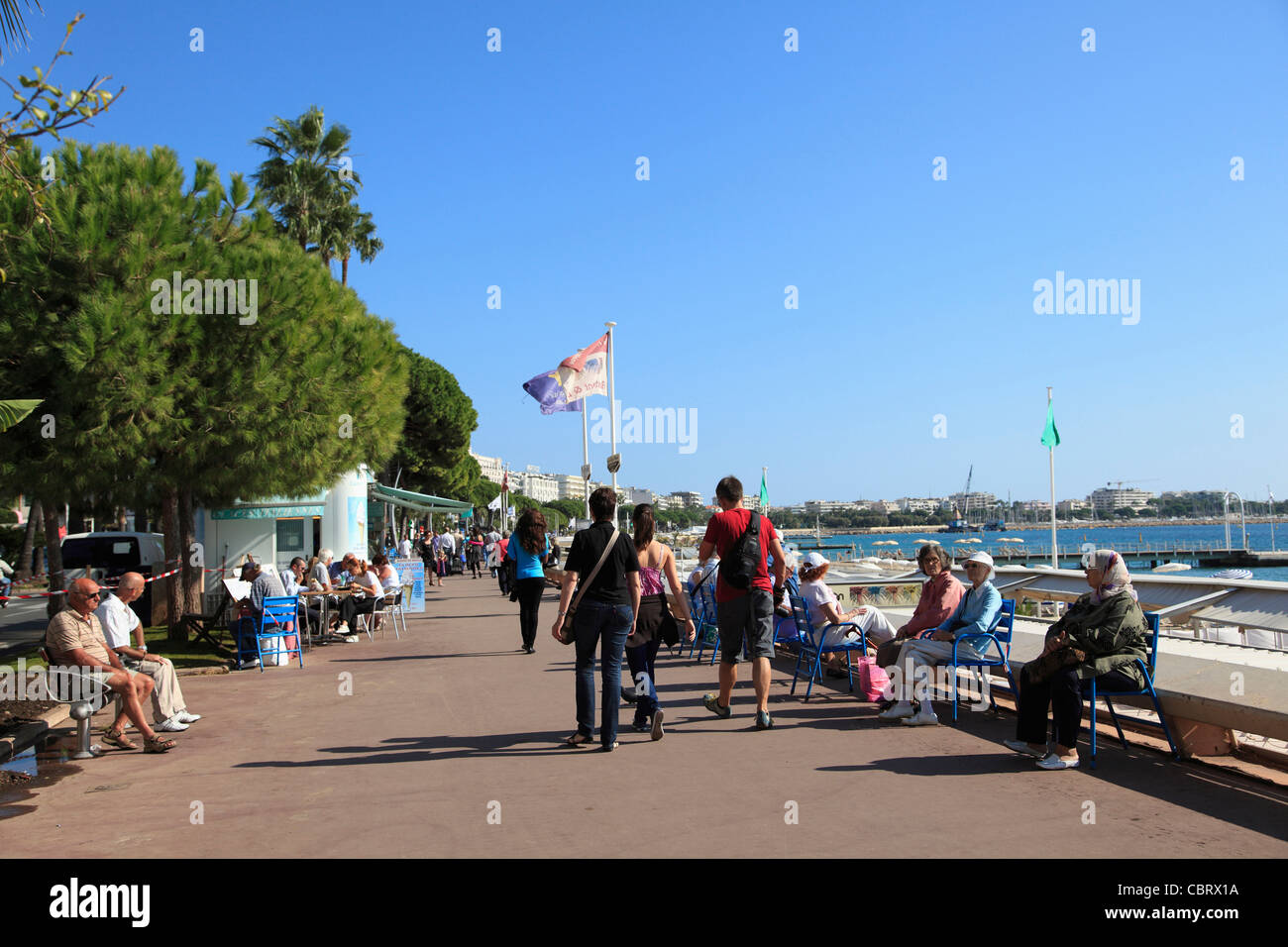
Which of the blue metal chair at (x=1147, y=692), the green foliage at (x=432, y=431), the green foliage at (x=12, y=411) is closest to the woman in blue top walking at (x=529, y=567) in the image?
the green foliage at (x=12, y=411)

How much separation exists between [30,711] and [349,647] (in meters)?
6.33

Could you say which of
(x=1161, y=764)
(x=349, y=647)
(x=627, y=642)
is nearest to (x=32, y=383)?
(x=349, y=647)

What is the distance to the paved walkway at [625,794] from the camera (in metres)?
4.90

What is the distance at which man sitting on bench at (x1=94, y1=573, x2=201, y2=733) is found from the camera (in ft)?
27.5

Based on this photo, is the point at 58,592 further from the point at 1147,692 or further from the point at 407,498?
the point at 407,498

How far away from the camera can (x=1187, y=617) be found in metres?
10.4

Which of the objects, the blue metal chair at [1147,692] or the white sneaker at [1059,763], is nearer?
the white sneaker at [1059,763]

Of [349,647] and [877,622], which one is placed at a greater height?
[877,622]

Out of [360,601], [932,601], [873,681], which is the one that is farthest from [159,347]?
[932,601]

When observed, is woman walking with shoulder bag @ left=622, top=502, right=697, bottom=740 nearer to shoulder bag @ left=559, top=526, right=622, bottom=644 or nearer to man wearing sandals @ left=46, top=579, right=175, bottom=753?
shoulder bag @ left=559, top=526, right=622, bottom=644

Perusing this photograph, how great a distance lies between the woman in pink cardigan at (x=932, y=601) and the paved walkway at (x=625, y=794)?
1.90 ft

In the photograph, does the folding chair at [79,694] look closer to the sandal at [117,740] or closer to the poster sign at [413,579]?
the sandal at [117,740]

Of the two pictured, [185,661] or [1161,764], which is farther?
[185,661]

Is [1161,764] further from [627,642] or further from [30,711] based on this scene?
[30,711]
